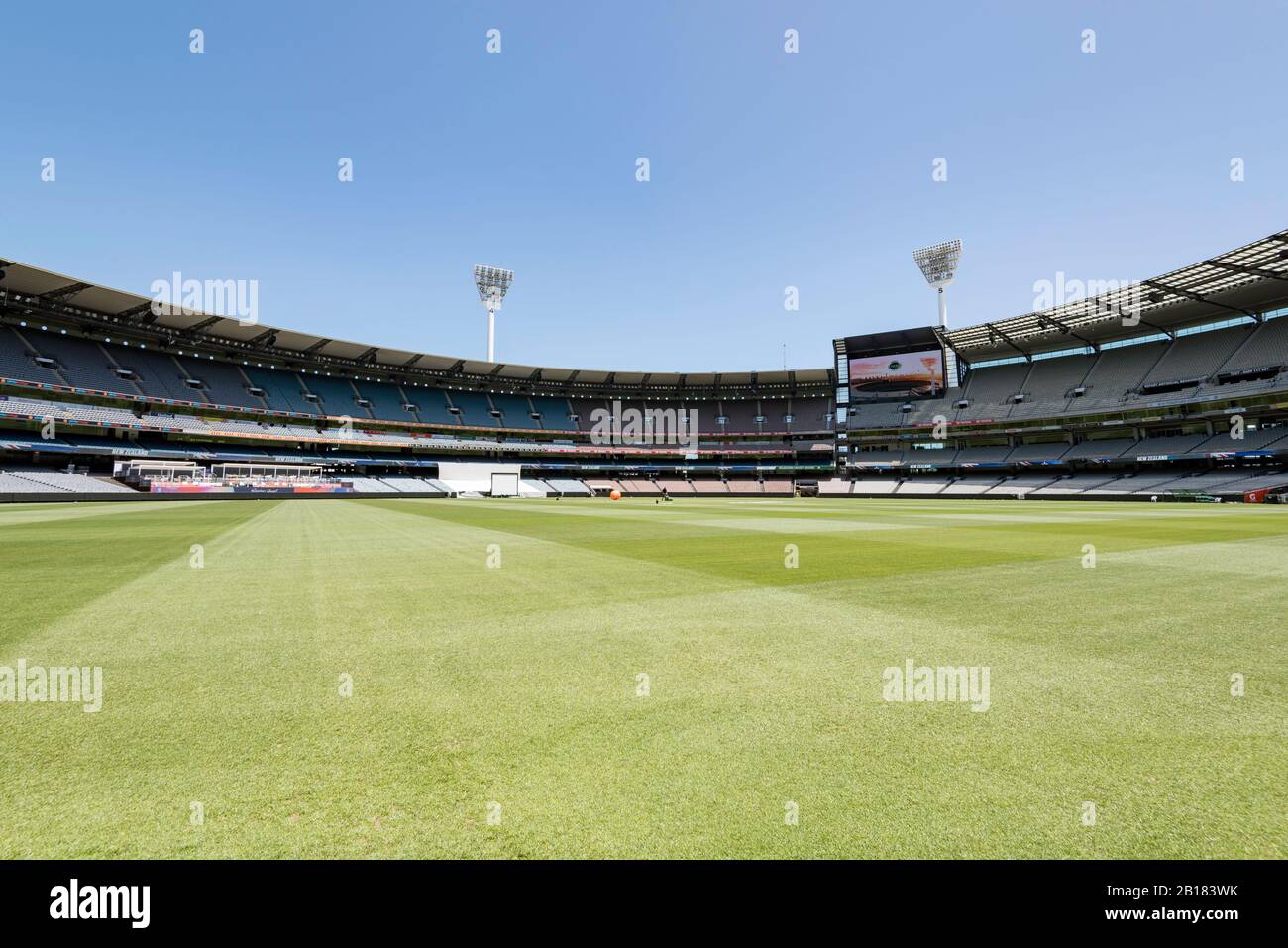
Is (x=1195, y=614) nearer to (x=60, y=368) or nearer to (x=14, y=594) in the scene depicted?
(x=14, y=594)

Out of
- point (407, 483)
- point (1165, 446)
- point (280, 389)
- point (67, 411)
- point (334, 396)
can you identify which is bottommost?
point (407, 483)

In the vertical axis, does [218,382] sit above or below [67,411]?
above

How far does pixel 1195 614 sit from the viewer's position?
5770 mm

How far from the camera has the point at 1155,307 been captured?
57344 mm

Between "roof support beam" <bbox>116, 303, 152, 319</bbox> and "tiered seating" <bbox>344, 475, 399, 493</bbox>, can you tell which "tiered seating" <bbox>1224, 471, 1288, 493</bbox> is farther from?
"roof support beam" <bbox>116, 303, 152, 319</bbox>

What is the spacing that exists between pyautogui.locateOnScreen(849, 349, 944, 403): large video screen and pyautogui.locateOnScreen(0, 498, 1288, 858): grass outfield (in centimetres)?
7844

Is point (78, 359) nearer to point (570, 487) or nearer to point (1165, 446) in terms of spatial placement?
point (570, 487)

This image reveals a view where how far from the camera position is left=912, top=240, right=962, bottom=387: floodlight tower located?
75562mm

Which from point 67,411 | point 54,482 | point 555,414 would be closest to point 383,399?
point 555,414

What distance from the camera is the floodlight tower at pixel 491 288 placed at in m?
83.9

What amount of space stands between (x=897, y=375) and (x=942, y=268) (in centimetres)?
1611

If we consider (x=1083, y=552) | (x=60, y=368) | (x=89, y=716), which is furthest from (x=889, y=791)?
(x=60, y=368)

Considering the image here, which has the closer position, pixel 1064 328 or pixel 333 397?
pixel 1064 328
